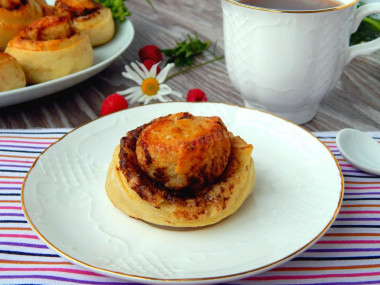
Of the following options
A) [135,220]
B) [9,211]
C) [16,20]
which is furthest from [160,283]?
[16,20]

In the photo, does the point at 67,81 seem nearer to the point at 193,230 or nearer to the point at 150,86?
the point at 150,86

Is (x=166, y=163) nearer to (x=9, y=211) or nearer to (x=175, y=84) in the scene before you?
(x=9, y=211)

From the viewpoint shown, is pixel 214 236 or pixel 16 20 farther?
pixel 16 20

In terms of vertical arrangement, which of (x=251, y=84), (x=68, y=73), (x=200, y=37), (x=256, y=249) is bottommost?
(x=200, y=37)

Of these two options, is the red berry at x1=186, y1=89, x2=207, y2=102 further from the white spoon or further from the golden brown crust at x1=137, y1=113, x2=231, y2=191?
the golden brown crust at x1=137, y1=113, x2=231, y2=191

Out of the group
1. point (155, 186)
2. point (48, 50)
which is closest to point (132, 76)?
point (48, 50)

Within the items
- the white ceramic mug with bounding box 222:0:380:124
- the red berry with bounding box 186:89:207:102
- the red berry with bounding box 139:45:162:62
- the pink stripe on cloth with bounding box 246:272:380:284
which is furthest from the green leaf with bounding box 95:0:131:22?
the pink stripe on cloth with bounding box 246:272:380:284

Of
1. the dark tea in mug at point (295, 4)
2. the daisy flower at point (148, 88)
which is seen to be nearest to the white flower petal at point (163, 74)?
the daisy flower at point (148, 88)
